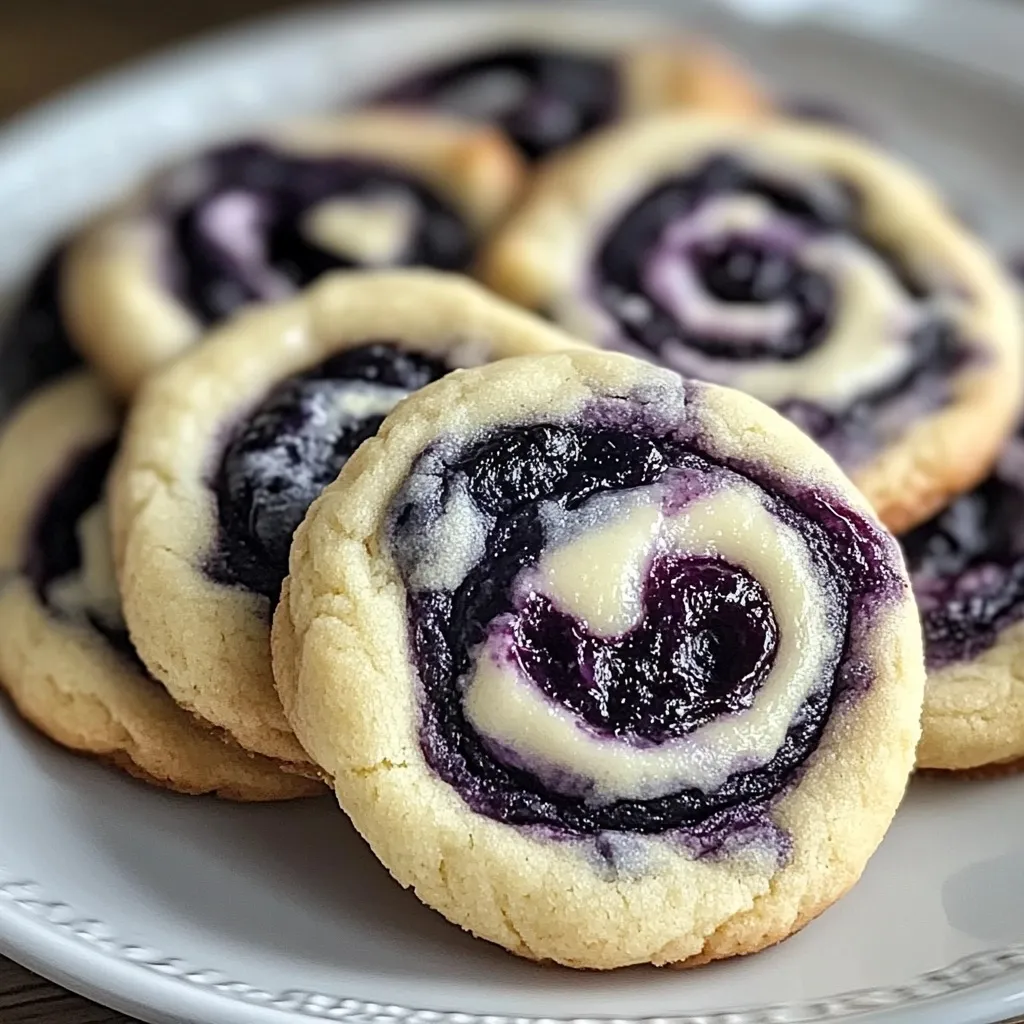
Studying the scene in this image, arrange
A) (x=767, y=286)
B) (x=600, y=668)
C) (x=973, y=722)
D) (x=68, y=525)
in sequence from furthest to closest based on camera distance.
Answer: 1. (x=767, y=286)
2. (x=68, y=525)
3. (x=973, y=722)
4. (x=600, y=668)

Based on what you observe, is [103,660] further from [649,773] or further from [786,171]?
[786,171]

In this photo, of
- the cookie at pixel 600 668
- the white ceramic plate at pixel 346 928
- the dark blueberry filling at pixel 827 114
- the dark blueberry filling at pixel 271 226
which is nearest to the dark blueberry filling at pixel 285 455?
the cookie at pixel 600 668

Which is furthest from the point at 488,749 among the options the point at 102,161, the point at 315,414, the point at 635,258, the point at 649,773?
the point at 102,161

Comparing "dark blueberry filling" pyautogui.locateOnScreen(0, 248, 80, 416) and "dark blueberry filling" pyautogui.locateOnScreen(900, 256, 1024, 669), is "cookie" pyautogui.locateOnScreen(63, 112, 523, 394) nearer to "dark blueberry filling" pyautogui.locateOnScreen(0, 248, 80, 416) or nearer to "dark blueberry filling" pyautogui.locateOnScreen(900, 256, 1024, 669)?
"dark blueberry filling" pyautogui.locateOnScreen(0, 248, 80, 416)

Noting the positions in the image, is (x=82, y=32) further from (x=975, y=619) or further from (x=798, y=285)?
(x=975, y=619)

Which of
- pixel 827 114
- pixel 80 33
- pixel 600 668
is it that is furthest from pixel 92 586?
pixel 80 33

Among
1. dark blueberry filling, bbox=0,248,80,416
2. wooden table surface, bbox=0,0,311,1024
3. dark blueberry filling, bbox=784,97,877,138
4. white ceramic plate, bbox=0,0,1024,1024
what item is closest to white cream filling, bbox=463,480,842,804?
white ceramic plate, bbox=0,0,1024,1024
